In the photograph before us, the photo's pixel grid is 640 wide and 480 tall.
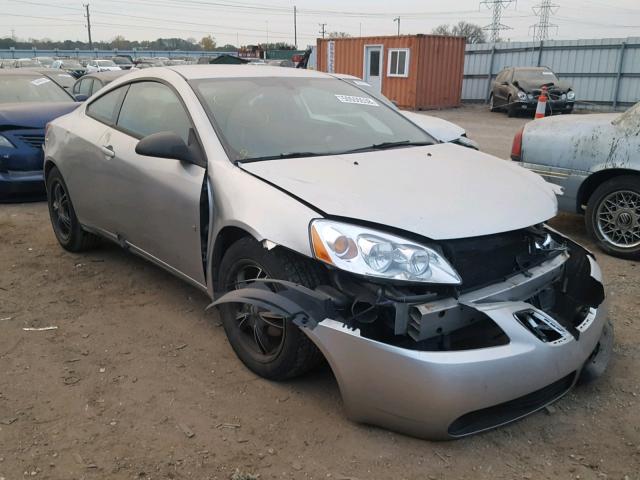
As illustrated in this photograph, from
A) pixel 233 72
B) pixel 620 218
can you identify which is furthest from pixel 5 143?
pixel 620 218

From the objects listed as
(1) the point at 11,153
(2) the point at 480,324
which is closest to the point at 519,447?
(2) the point at 480,324

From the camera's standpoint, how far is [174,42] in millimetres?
81250

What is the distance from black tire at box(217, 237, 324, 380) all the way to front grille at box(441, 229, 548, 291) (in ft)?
2.09

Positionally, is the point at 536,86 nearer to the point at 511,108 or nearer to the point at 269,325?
the point at 511,108

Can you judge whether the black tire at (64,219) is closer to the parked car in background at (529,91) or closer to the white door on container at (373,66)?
the parked car in background at (529,91)

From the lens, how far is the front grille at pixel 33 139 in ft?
22.9

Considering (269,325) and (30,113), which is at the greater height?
(30,113)

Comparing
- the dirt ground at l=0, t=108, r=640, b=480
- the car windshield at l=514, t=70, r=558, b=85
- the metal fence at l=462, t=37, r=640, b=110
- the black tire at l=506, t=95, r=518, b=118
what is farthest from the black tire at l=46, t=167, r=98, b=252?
the metal fence at l=462, t=37, r=640, b=110

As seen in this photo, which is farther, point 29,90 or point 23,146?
point 29,90

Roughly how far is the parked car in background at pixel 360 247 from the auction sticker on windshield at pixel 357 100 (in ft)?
0.05

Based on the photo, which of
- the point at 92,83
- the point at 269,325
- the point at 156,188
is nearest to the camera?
the point at 269,325

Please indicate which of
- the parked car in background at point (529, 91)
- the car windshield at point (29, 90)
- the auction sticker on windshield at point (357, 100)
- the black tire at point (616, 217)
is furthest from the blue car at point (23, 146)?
the parked car in background at point (529, 91)

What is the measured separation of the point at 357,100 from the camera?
13.4 ft

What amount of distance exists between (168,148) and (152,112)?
82 centimetres
